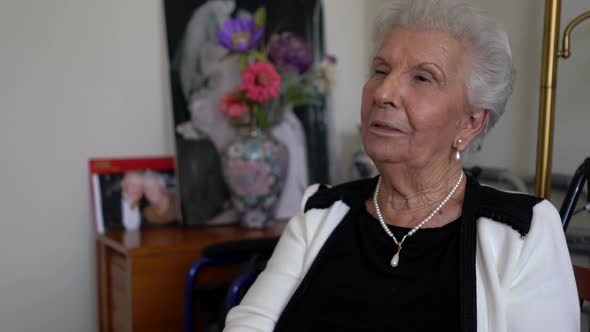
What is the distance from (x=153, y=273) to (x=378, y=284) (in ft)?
2.59

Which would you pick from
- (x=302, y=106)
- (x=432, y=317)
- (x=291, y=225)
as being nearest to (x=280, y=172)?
(x=302, y=106)

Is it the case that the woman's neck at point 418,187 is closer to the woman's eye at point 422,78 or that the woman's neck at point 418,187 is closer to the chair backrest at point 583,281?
the woman's eye at point 422,78

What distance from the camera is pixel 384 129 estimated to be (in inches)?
50.4

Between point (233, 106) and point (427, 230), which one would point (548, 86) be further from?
point (233, 106)

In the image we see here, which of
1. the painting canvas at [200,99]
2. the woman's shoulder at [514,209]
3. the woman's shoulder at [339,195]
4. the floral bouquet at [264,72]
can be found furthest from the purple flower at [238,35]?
the woman's shoulder at [514,209]

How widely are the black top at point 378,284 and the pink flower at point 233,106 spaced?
29.7 inches

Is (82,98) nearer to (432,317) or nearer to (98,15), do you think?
(98,15)

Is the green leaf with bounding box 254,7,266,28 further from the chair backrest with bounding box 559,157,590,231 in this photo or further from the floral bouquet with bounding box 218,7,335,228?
the chair backrest with bounding box 559,157,590,231

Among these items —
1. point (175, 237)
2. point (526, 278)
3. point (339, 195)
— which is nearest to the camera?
point (526, 278)

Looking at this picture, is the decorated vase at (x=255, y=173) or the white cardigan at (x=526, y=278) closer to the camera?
the white cardigan at (x=526, y=278)

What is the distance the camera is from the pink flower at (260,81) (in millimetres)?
2006

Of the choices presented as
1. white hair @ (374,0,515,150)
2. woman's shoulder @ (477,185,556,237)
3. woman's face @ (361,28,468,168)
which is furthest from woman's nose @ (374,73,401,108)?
woman's shoulder @ (477,185,556,237)

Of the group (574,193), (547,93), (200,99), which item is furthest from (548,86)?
(200,99)

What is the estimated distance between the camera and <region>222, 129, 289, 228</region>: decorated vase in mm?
2027
